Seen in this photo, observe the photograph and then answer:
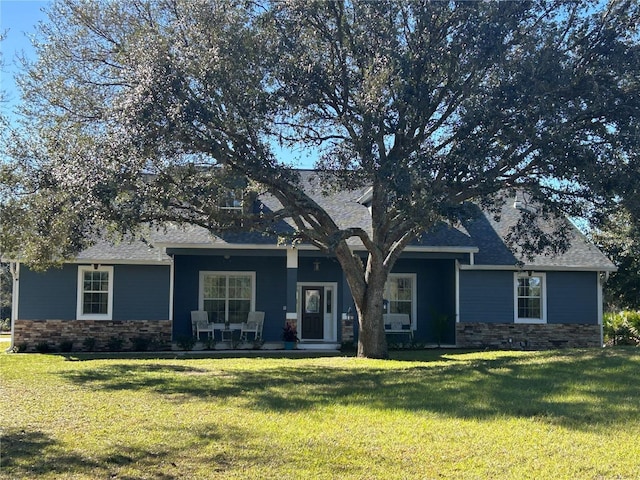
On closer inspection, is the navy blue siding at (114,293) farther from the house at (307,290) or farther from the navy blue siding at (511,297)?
the navy blue siding at (511,297)

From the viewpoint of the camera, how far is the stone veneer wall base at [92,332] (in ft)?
65.8

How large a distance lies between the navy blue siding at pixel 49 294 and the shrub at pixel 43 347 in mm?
801

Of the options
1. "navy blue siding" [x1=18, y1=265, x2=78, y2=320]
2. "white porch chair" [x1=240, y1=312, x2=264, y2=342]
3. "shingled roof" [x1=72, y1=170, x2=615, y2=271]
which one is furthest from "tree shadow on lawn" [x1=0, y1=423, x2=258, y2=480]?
"white porch chair" [x1=240, y1=312, x2=264, y2=342]

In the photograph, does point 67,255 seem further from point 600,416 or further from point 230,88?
point 600,416

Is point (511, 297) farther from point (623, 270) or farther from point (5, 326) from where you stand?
point (5, 326)

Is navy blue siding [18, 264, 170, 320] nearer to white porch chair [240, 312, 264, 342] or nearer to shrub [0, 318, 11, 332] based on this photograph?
white porch chair [240, 312, 264, 342]

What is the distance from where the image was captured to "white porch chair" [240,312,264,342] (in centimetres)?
2145

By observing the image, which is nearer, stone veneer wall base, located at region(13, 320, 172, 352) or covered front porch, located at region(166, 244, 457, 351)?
stone veneer wall base, located at region(13, 320, 172, 352)

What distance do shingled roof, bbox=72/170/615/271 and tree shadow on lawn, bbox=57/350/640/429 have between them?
598 cm

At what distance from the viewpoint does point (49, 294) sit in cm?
2033

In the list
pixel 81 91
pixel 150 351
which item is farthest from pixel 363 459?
pixel 150 351

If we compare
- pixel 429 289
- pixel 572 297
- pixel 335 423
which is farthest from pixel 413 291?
pixel 335 423

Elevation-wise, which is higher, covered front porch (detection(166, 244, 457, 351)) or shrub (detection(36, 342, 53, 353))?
covered front porch (detection(166, 244, 457, 351))

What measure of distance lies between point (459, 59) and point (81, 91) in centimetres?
803
